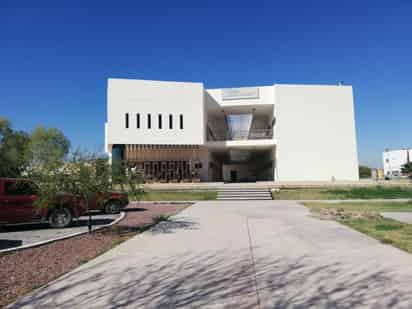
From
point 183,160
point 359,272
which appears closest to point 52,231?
point 359,272

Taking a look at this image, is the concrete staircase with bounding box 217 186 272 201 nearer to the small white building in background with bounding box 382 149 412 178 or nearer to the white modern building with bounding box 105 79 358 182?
the white modern building with bounding box 105 79 358 182

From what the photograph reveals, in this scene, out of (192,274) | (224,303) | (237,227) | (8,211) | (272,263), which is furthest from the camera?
(237,227)

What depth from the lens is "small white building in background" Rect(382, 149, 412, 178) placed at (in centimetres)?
7368

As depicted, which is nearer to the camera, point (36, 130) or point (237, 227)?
point (237, 227)

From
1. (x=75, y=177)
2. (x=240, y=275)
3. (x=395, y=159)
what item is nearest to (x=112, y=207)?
(x=75, y=177)

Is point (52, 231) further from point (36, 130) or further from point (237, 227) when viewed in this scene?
point (36, 130)

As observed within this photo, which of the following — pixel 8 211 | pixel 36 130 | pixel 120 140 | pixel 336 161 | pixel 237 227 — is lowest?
pixel 237 227

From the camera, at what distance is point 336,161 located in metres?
25.6

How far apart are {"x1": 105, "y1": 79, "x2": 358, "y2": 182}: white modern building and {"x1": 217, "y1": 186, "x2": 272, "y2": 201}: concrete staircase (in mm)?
6321

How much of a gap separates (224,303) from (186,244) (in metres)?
3.33

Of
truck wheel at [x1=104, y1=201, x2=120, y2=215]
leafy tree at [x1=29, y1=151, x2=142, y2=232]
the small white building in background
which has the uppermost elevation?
the small white building in background

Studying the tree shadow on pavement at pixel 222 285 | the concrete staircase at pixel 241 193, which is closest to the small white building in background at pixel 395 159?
the concrete staircase at pixel 241 193

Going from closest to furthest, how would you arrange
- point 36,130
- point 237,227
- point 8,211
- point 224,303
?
point 224,303, point 8,211, point 237,227, point 36,130

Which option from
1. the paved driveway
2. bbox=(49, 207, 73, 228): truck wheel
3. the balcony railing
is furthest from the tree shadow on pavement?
the balcony railing
